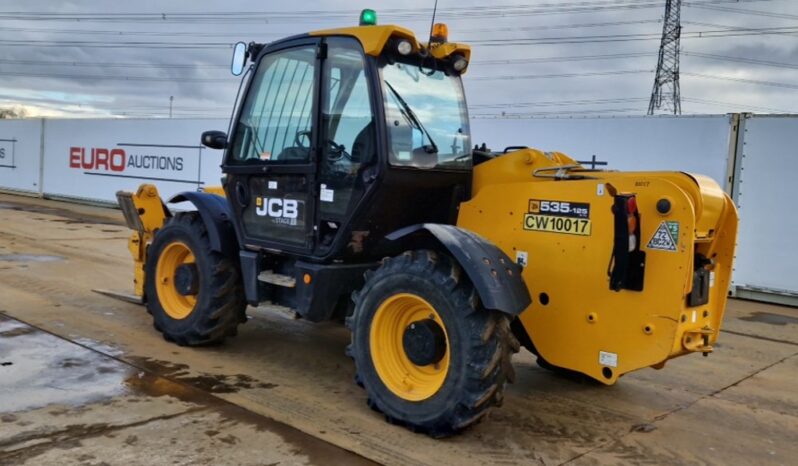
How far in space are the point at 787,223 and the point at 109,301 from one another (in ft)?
29.3

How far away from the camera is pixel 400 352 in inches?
175

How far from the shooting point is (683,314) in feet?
13.1

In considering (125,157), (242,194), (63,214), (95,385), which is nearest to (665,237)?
(242,194)

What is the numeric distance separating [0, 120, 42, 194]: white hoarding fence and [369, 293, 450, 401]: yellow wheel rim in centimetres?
2285

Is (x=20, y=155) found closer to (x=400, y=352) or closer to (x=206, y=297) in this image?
(x=206, y=297)

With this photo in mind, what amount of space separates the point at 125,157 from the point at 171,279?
1559 cm

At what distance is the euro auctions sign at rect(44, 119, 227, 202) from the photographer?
1831 cm

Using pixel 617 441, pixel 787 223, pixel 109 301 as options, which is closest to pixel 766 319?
pixel 787 223

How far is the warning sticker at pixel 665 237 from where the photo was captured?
→ 3.88 metres

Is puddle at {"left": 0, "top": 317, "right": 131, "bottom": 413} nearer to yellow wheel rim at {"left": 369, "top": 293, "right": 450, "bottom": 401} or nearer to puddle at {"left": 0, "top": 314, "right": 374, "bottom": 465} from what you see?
puddle at {"left": 0, "top": 314, "right": 374, "bottom": 465}

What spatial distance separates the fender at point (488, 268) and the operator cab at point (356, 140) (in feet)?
1.88

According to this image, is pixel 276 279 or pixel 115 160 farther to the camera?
pixel 115 160

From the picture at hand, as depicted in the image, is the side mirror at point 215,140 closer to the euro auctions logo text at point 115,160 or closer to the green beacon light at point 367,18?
the green beacon light at point 367,18

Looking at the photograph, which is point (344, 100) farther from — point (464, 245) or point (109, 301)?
point (109, 301)
